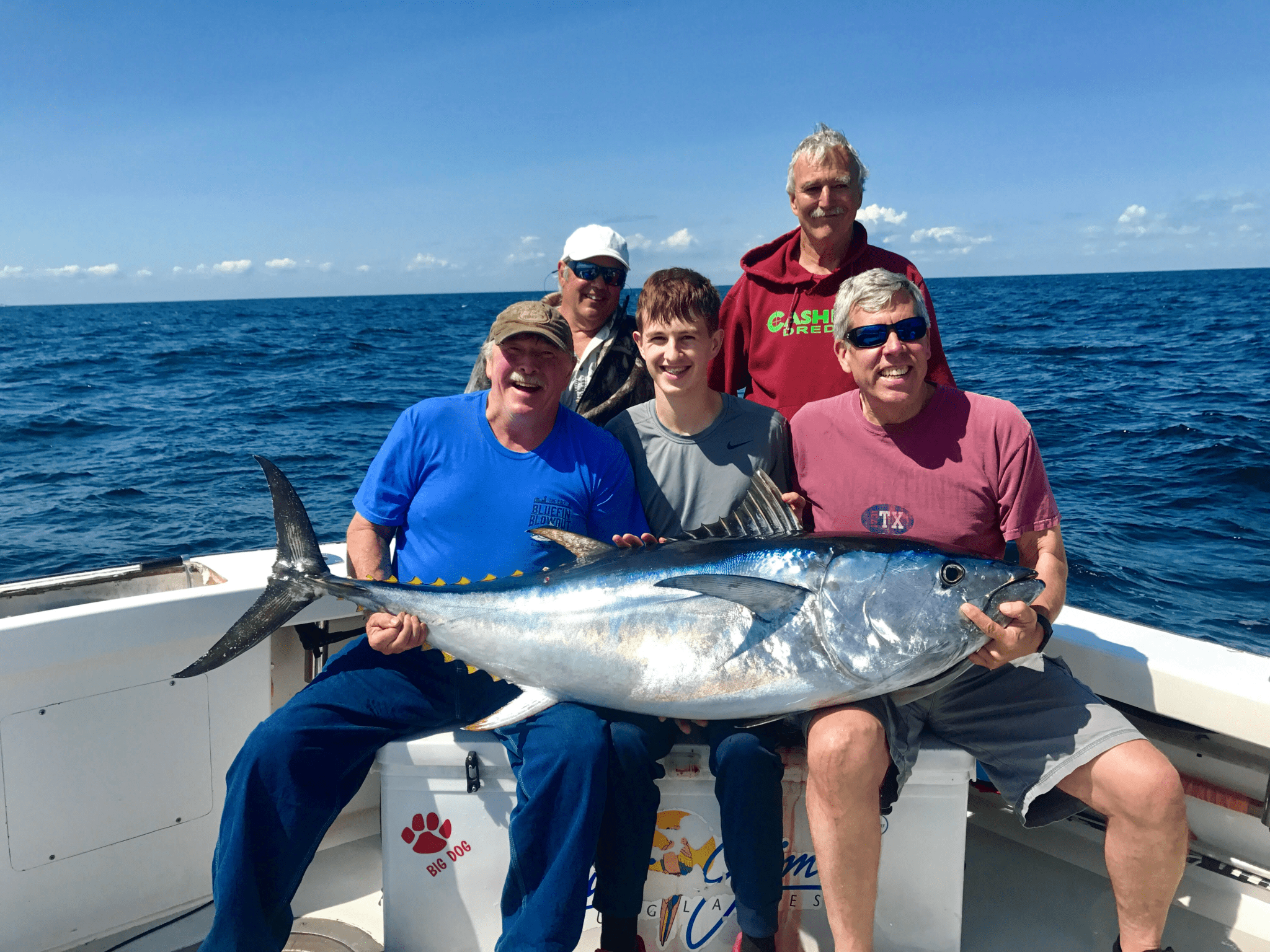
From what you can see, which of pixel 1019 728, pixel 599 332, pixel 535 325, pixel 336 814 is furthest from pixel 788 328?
pixel 336 814

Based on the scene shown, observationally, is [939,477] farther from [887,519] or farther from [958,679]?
[958,679]

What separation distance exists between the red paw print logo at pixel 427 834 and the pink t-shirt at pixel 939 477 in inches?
52.5

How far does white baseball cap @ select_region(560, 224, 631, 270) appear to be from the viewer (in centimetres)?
341

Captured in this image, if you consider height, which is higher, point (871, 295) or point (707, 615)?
point (871, 295)

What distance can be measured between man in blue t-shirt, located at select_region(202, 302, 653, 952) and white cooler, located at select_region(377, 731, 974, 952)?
13cm

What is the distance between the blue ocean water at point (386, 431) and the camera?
8.16 meters

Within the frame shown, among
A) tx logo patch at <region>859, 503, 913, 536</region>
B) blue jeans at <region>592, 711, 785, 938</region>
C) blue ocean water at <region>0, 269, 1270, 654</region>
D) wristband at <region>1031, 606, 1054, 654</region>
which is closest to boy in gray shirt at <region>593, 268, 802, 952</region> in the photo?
blue jeans at <region>592, 711, 785, 938</region>

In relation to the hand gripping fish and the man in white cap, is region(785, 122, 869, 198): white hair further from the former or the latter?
the hand gripping fish

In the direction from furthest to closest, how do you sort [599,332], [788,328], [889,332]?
[599,332] < [788,328] < [889,332]

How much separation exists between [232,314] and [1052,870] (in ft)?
227

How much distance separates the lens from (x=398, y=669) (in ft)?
8.02

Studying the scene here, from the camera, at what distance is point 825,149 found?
3268mm

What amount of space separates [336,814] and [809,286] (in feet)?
7.87

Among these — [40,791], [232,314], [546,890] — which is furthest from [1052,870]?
[232,314]
